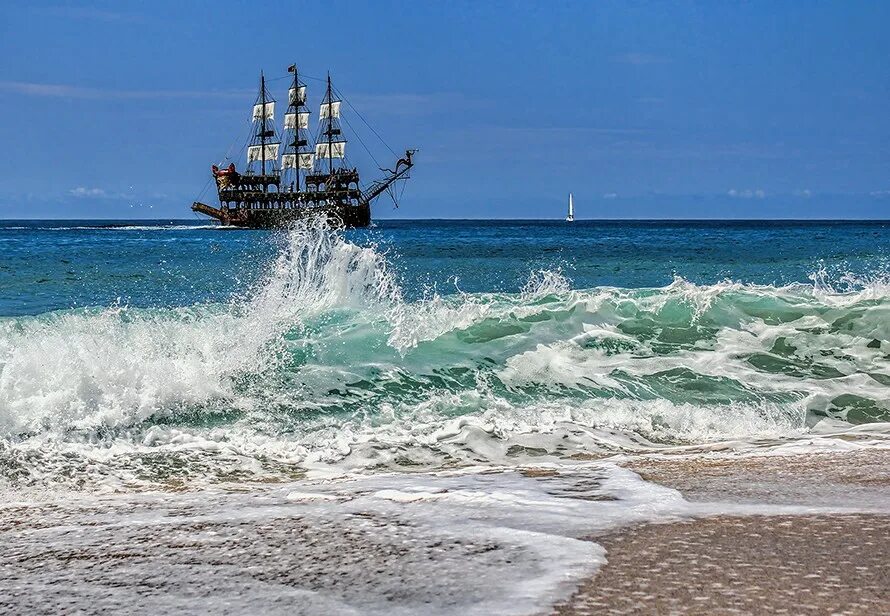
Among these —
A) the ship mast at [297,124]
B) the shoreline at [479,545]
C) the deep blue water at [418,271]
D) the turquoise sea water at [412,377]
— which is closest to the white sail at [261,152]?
the ship mast at [297,124]

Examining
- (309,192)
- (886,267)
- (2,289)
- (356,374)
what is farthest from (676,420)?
(309,192)

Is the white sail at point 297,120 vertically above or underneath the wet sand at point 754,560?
above

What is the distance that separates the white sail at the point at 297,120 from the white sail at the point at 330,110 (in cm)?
182

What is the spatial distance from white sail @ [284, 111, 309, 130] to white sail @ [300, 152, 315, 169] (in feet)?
9.83

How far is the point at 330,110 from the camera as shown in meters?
99.6

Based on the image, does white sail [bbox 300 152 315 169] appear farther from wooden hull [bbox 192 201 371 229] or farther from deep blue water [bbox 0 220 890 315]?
deep blue water [bbox 0 220 890 315]

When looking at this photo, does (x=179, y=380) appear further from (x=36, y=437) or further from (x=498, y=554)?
(x=498, y=554)

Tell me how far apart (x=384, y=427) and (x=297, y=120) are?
94.4 m

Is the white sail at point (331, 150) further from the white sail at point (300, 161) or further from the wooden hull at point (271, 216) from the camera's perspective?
the wooden hull at point (271, 216)

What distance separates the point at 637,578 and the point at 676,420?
446 centimetres

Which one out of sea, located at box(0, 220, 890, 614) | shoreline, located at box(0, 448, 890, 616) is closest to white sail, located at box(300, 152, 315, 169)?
sea, located at box(0, 220, 890, 614)

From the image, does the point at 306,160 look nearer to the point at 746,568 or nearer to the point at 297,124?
the point at 297,124

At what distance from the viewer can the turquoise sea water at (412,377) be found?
6648 mm

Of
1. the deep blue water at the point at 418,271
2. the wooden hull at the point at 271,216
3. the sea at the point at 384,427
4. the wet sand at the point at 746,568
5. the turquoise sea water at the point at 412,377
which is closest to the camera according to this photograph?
the wet sand at the point at 746,568
